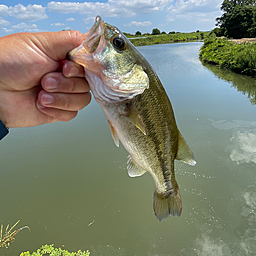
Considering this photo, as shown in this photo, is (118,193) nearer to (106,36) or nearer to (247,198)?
(247,198)

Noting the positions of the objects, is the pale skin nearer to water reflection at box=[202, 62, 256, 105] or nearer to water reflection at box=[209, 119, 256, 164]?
water reflection at box=[209, 119, 256, 164]

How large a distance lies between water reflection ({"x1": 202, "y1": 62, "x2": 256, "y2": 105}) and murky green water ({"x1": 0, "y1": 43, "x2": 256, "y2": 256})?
332cm

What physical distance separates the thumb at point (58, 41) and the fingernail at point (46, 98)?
1.13 ft

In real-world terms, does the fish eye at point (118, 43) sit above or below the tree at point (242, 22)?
below

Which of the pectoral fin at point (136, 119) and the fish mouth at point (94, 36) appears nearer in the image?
the fish mouth at point (94, 36)

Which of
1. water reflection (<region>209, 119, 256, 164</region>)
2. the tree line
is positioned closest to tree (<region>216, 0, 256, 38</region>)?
the tree line

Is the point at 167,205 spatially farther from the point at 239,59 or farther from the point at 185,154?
the point at 239,59

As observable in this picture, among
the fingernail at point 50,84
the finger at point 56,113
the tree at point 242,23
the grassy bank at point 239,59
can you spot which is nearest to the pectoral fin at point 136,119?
the fingernail at point 50,84

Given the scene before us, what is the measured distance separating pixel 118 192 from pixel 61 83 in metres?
3.93

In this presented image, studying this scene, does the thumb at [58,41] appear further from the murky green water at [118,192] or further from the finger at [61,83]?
the murky green water at [118,192]

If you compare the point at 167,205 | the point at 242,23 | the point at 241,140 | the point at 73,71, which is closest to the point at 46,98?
the point at 73,71

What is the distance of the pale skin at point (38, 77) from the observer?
1.53 m

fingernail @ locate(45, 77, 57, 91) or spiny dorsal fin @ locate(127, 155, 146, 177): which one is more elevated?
fingernail @ locate(45, 77, 57, 91)

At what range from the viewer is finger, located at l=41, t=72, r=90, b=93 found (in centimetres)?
163
